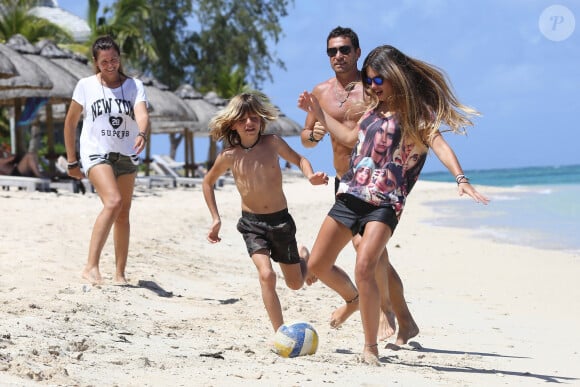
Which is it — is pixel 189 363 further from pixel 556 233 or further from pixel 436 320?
pixel 556 233

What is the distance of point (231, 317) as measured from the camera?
22.1ft

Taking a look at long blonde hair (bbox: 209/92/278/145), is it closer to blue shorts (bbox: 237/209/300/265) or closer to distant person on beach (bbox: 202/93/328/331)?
distant person on beach (bbox: 202/93/328/331)

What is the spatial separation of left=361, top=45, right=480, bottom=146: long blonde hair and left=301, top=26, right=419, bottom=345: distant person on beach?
1.88 feet

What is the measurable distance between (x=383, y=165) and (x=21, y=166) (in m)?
15.7

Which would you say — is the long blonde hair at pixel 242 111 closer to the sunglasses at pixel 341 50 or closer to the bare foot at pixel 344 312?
the sunglasses at pixel 341 50

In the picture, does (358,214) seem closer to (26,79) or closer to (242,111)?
(242,111)

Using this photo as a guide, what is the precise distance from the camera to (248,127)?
5.76 meters

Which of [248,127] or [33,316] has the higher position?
[248,127]

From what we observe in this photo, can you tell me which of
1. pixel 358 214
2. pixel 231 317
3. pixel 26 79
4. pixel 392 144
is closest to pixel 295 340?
pixel 358 214

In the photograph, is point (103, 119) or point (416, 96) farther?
point (103, 119)

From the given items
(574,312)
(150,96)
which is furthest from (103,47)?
(150,96)

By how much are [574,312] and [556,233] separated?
8.71 meters

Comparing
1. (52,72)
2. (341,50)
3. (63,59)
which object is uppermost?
(63,59)

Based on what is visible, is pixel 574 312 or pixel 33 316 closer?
pixel 33 316
